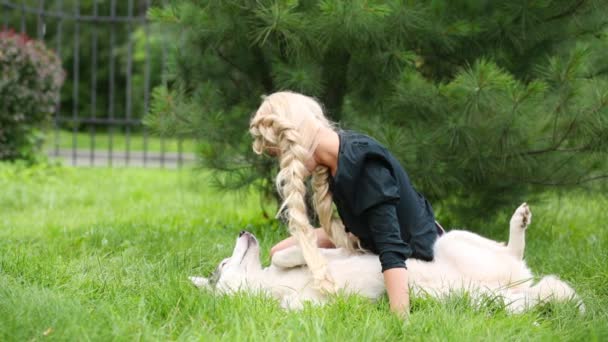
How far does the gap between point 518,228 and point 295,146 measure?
1.04 m

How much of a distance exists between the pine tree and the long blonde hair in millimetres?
1093

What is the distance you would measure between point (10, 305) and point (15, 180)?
200 inches

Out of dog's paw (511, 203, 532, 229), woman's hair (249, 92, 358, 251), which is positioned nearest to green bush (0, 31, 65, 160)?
woman's hair (249, 92, 358, 251)

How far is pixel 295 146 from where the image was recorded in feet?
9.79

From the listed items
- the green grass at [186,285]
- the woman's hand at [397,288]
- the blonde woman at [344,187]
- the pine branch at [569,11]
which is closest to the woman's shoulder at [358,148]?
the blonde woman at [344,187]

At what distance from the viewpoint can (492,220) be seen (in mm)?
4945

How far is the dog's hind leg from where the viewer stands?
3088 millimetres

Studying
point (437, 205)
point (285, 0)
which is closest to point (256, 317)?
point (285, 0)

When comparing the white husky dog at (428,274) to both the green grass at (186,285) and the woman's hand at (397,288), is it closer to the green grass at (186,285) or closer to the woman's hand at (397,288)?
the green grass at (186,285)

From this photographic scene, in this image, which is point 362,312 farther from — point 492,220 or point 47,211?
point 47,211

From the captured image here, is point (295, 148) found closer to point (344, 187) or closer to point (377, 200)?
point (344, 187)

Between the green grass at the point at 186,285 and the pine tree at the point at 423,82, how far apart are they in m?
0.50

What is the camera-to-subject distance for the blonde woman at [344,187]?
9.58ft

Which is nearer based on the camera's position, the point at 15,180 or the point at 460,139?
the point at 460,139
